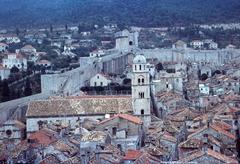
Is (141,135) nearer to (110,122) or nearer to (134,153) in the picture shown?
(110,122)

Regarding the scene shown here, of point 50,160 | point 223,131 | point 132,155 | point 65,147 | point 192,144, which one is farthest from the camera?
point 223,131

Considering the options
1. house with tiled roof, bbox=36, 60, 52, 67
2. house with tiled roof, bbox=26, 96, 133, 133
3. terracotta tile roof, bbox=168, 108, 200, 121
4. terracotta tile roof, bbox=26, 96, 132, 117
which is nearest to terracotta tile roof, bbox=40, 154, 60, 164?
house with tiled roof, bbox=26, 96, 133, 133

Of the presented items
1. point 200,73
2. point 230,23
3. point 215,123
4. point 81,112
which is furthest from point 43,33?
point 215,123

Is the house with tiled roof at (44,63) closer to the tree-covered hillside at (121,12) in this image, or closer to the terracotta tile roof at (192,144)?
the terracotta tile roof at (192,144)

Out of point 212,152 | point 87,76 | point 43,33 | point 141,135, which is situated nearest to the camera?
point 212,152

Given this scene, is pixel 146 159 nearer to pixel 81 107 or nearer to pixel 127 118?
pixel 127 118

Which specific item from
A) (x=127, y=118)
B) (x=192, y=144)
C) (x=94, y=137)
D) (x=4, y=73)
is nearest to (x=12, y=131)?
(x=127, y=118)

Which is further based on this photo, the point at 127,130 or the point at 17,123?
the point at 17,123

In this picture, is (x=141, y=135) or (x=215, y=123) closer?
(x=215, y=123)
